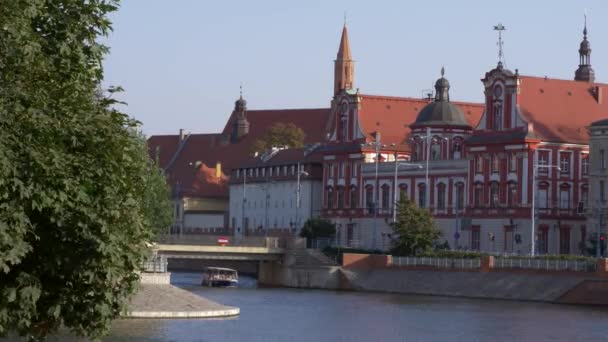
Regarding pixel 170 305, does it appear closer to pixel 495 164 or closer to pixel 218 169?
pixel 495 164

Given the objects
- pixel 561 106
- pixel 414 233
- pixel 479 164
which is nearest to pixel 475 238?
pixel 479 164

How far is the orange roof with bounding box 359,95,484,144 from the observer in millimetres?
142250

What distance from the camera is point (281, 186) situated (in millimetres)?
152000

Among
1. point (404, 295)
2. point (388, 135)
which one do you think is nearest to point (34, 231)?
point (404, 295)

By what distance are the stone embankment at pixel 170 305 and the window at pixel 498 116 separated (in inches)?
1713

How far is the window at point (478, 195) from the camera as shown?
397 feet

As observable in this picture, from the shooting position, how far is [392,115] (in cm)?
14562

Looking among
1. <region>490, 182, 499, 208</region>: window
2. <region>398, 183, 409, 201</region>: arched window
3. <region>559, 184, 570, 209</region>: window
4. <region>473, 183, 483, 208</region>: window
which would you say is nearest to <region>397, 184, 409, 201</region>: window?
<region>398, 183, 409, 201</region>: arched window

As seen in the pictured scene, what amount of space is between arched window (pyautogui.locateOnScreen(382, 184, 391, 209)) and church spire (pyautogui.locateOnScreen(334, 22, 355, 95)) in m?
57.6

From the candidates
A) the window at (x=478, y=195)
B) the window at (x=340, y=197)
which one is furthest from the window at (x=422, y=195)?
the window at (x=340, y=197)

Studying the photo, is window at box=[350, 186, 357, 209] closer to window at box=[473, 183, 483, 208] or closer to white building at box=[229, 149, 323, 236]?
white building at box=[229, 149, 323, 236]

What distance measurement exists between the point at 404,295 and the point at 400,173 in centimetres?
2940

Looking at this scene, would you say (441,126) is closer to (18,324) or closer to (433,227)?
(433,227)

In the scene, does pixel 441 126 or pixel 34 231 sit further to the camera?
pixel 441 126
